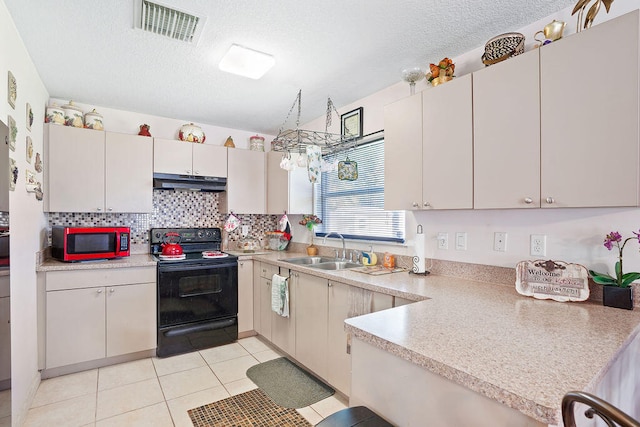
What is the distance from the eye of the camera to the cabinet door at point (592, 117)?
4.34 ft

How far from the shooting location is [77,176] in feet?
9.73

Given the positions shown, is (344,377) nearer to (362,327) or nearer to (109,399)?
(362,327)

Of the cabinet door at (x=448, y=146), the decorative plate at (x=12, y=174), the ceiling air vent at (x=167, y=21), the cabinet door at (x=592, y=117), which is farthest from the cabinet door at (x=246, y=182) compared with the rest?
the cabinet door at (x=592, y=117)

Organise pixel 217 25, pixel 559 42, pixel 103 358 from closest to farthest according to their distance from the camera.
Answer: pixel 559 42
pixel 217 25
pixel 103 358

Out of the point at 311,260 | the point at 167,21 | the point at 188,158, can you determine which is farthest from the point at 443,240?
the point at 188,158

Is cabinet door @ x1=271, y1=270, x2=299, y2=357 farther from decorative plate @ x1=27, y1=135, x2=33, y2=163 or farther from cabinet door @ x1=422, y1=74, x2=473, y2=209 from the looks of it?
decorative plate @ x1=27, y1=135, x2=33, y2=163

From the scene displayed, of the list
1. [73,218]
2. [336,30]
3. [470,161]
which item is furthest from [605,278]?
[73,218]

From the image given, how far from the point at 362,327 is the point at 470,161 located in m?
1.18

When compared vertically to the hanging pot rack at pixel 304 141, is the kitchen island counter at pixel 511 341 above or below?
below

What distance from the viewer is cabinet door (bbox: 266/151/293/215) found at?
144 inches

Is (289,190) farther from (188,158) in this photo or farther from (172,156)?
(172,156)

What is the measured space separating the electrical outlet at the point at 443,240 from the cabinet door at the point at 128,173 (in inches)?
108

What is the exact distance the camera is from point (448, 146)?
1.97m

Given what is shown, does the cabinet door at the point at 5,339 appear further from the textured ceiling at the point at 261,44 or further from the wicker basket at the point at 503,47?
the wicker basket at the point at 503,47
